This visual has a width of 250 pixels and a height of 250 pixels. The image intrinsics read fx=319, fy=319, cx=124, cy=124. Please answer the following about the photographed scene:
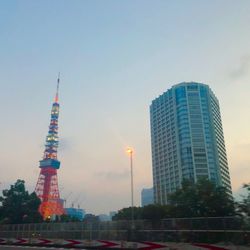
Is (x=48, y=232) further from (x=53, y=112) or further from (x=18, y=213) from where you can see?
(x=53, y=112)

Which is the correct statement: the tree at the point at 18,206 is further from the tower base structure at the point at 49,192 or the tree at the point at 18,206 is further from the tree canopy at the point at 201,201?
the tower base structure at the point at 49,192

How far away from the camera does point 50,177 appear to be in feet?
499

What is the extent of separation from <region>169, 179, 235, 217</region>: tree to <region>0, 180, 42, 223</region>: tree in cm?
3593

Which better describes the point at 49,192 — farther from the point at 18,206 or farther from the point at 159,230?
the point at 159,230

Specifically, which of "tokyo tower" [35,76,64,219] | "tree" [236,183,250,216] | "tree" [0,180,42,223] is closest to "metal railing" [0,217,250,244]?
"tree" [236,183,250,216]

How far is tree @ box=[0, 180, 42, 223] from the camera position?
212 feet

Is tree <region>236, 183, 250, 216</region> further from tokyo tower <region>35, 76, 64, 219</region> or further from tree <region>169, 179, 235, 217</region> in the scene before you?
tokyo tower <region>35, 76, 64, 219</region>

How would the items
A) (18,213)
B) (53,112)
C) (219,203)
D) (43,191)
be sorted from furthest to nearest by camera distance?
1. (53,112)
2. (43,191)
3. (18,213)
4. (219,203)

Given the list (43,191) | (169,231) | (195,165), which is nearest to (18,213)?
(169,231)

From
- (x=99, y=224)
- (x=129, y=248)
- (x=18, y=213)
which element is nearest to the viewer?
(x=129, y=248)

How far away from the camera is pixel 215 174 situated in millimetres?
194375

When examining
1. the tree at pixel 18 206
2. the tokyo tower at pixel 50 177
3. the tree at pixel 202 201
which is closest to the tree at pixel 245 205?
the tree at pixel 202 201

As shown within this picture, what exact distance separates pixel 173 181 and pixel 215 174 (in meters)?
25.8

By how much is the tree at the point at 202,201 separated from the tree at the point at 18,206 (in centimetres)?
3593
